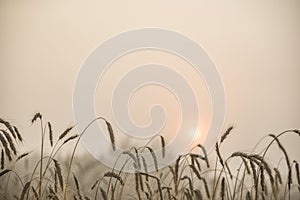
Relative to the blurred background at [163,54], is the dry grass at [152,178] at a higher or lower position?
lower

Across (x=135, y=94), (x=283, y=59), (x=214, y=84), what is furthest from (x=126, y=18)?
(x=283, y=59)

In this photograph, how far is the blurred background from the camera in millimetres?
1817

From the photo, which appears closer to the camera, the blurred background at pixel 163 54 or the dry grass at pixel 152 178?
the dry grass at pixel 152 178

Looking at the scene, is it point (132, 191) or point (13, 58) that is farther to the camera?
point (13, 58)

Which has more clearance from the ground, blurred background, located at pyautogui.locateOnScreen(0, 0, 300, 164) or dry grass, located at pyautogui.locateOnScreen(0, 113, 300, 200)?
blurred background, located at pyautogui.locateOnScreen(0, 0, 300, 164)

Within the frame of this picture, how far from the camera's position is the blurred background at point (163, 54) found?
182 centimetres

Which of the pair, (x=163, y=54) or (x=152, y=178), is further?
(x=163, y=54)

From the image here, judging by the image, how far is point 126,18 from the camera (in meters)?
1.95

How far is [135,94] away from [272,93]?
636mm

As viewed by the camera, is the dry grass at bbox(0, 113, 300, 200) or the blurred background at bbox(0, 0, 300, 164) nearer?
the dry grass at bbox(0, 113, 300, 200)

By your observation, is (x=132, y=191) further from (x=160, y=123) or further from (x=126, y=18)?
(x=126, y=18)

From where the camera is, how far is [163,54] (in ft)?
6.22

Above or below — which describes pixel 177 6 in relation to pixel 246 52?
above

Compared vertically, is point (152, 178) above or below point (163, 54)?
below
